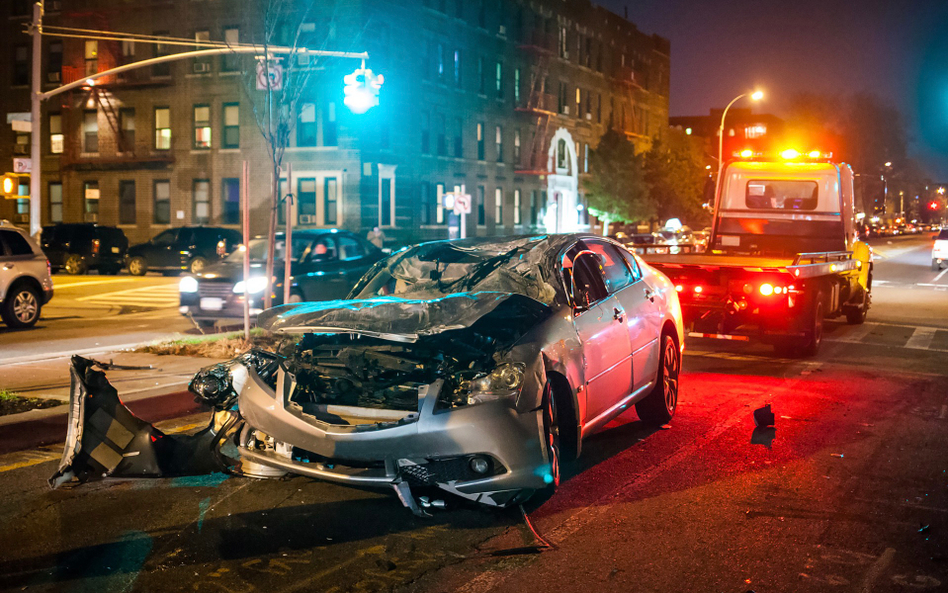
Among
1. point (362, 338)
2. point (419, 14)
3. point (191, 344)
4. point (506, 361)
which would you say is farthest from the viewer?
point (419, 14)

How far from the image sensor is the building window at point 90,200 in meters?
43.0

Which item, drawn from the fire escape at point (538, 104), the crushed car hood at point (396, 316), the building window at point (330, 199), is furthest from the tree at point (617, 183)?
the crushed car hood at point (396, 316)

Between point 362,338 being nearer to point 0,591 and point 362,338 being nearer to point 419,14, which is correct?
point 0,591

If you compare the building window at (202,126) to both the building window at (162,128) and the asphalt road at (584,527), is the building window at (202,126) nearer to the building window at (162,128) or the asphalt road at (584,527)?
the building window at (162,128)

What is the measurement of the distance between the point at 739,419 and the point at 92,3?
138 feet

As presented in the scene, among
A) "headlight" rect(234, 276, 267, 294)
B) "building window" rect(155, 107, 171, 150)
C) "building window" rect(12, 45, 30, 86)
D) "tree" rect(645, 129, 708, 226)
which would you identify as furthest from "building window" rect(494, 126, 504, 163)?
"headlight" rect(234, 276, 267, 294)

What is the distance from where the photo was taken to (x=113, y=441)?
18.5 ft

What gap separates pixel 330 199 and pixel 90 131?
1334 centimetres

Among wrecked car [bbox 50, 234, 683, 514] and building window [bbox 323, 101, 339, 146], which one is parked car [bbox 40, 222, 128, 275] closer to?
building window [bbox 323, 101, 339, 146]

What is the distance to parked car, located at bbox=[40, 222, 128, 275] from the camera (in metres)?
32.7

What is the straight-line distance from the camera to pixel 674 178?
59719mm

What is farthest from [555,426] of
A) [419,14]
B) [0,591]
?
[419,14]

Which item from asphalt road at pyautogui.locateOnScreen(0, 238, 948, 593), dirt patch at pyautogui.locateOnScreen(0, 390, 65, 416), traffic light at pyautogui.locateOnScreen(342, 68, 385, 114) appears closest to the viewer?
asphalt road at pyautogui.locateOnScreen(0, 238, 948, 593)

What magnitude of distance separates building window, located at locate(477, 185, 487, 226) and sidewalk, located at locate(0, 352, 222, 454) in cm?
3607
